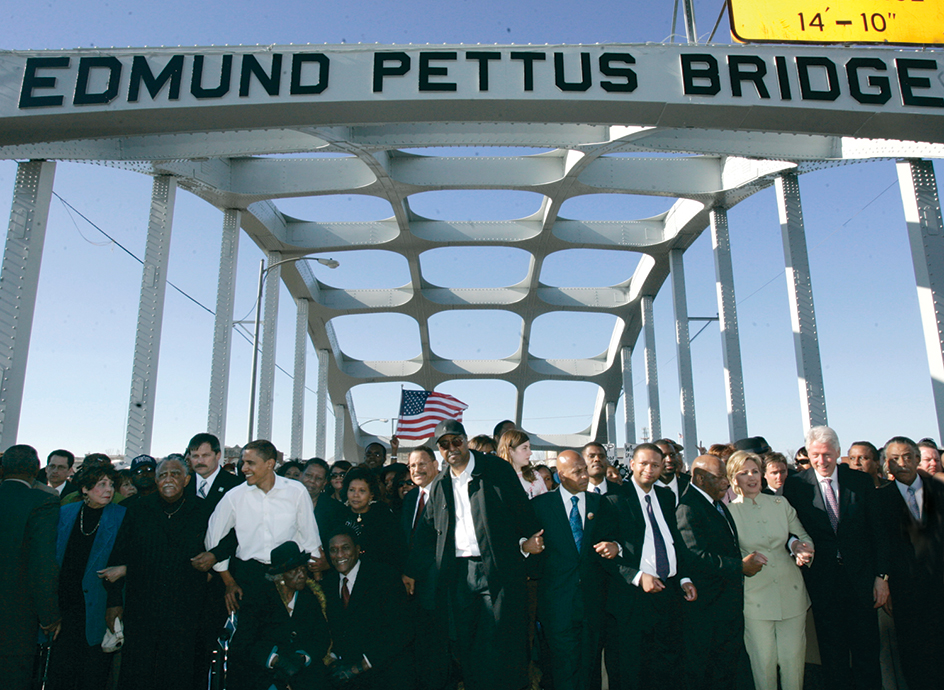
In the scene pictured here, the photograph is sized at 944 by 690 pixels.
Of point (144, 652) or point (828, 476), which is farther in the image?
point (828, 476)

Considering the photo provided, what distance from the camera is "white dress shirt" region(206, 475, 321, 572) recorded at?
14.2 feet

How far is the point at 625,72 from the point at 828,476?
548cm

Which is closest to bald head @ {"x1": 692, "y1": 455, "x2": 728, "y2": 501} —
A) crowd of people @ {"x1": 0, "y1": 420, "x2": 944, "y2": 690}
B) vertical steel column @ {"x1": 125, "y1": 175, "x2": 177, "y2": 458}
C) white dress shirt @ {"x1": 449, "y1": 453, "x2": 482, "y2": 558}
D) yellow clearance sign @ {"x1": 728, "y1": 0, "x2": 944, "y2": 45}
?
crowd of people @ {"x1": 0, "y1": 420, "x2": 944, "y2": 690}

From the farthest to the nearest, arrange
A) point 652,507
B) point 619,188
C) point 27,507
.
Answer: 1. point 619,188
2. point 652,507
3. point 27,507

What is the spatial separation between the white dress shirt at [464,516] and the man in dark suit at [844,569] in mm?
2455

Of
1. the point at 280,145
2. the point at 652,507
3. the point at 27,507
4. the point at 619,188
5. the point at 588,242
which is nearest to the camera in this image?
the point at 27,507

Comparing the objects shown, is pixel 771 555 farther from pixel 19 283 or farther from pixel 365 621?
pixel 19 283

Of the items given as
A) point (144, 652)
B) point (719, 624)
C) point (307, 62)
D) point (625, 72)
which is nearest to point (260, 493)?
point (144, 652)

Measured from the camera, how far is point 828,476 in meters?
4.73

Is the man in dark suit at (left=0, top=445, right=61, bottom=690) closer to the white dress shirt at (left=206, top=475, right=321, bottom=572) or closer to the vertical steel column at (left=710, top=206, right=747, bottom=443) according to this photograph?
the white dress shirt at (left=206, top=475, right=321, bottom=572)

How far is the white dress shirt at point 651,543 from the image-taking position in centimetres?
425

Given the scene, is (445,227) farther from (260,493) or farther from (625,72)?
(260,493)

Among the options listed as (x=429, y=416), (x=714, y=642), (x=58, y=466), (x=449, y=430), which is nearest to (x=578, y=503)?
(x=449, y=430)

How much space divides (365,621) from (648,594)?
6.23 ft
